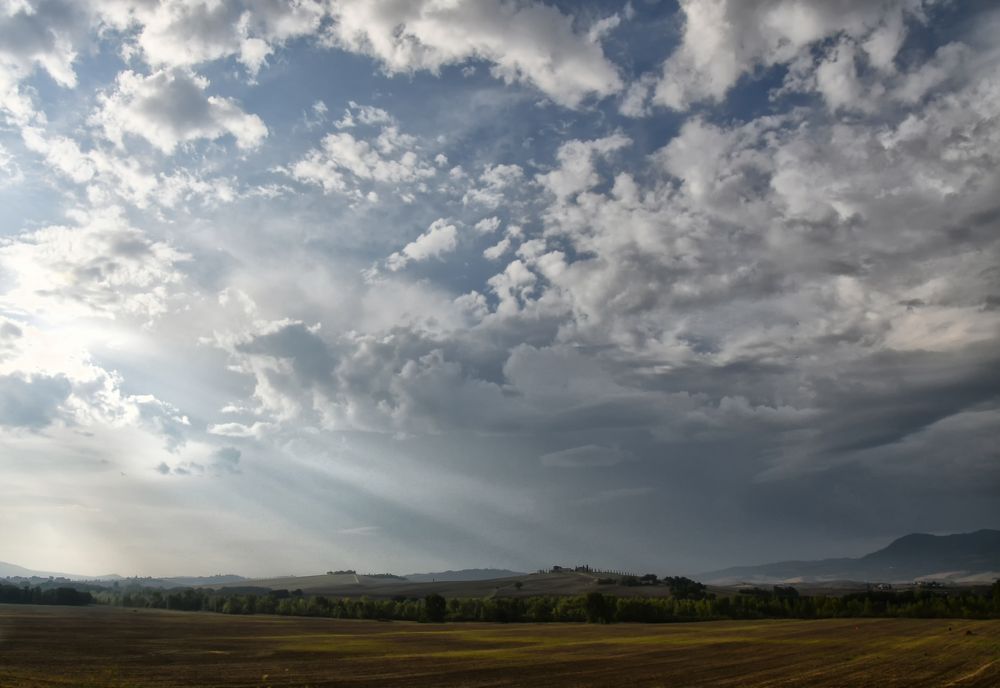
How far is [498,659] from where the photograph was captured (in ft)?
224

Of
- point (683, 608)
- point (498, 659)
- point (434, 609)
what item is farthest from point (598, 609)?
point (498, 659)

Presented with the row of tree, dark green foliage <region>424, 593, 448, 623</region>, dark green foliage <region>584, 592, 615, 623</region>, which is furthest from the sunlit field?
dark green foliage <region>424, 593, 448, 623</region>

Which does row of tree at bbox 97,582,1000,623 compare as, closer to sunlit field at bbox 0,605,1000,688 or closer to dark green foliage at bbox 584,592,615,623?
dark green foliage at bbox 584,592,615,623

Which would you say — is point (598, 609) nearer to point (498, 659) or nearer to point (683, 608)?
point (683, 608)

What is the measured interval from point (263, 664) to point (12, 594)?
182961mm

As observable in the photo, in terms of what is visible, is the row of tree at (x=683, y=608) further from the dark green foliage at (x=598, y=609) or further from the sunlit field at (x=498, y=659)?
the sunlit field at (x=498, y=659)

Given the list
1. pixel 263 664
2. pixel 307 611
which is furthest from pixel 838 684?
pixel 307 611

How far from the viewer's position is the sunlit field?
4991 cm

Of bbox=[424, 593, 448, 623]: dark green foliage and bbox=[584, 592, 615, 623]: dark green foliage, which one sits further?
bbox=[424, 593, 448, 623]: dark green foliage

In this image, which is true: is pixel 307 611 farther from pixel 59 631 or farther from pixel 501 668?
pixel 501 668

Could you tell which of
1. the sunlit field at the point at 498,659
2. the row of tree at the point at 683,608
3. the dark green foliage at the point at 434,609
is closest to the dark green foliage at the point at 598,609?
the row of tree at the point at 683,608

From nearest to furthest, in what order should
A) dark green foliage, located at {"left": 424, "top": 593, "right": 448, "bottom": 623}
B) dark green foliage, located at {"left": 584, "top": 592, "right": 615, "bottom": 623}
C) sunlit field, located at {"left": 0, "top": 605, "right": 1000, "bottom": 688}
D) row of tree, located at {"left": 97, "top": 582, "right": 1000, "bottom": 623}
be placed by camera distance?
sunlit field, located at {"left": 0, "top": 605, "right": 1000, "bottom": 688}, dark green foliage, located at {"left": 584, "top": 592, "right": 615, "bottom": 623}, row of tree, located at {"left": 97, "top": 582, "right": 1000, "bottom": 623}, dark green foliage, located at {"left": 424, "top": 593, "right": 448, "bottom": 623}

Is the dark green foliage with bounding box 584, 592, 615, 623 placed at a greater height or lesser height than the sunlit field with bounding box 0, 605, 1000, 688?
lesser

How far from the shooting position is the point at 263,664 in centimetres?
6281
